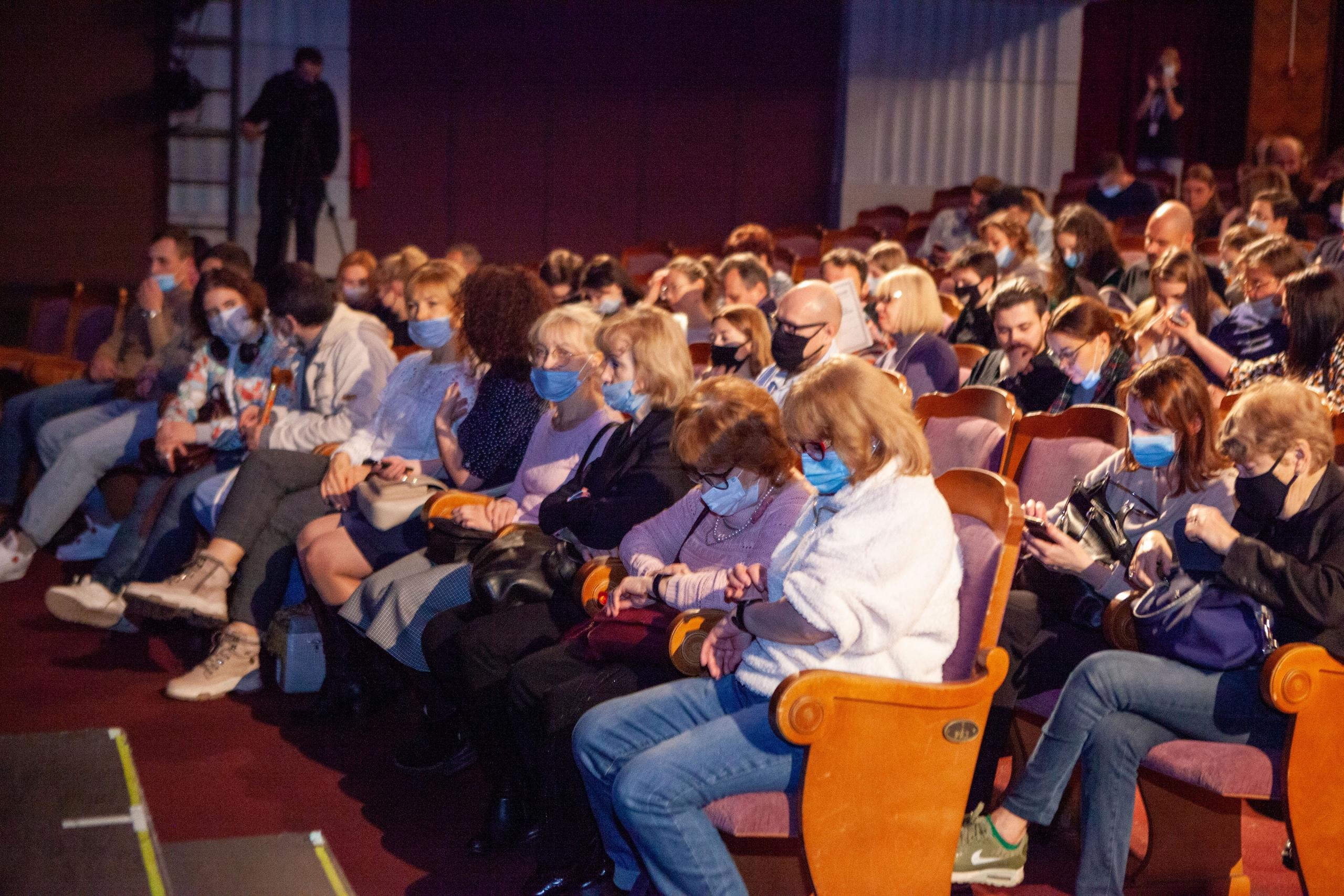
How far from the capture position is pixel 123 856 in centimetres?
240

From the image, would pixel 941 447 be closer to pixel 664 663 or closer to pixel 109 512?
pixel 664 663

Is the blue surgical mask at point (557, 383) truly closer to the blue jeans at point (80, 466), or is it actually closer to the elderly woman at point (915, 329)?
the elderly woman at point (915, 329)

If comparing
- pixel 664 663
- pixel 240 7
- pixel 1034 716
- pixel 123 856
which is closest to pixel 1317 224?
pixel 1034 716

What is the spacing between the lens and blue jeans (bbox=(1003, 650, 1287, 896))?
233 centimetres

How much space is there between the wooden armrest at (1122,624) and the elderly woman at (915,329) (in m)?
1.80

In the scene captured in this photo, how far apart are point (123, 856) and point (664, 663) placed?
3.31ft

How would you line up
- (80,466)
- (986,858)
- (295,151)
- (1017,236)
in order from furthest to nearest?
(295,151), (1017,236), (80,466), (986,858)

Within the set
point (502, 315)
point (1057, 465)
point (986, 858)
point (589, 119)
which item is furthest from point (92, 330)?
point (589, 119)

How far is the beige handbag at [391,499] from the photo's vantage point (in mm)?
3574

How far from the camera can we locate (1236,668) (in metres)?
2.37

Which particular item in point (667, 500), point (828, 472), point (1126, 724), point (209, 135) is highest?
point (209, 135)

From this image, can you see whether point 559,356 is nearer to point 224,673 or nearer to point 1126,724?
point 224,673

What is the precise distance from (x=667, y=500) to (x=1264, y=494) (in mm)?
1207

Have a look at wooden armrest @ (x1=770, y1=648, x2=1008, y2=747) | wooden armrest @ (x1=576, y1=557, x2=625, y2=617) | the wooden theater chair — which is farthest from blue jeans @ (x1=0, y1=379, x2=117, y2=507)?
wooden armrest @ (x1=770, y1=648, x2=1008, y2=747)
